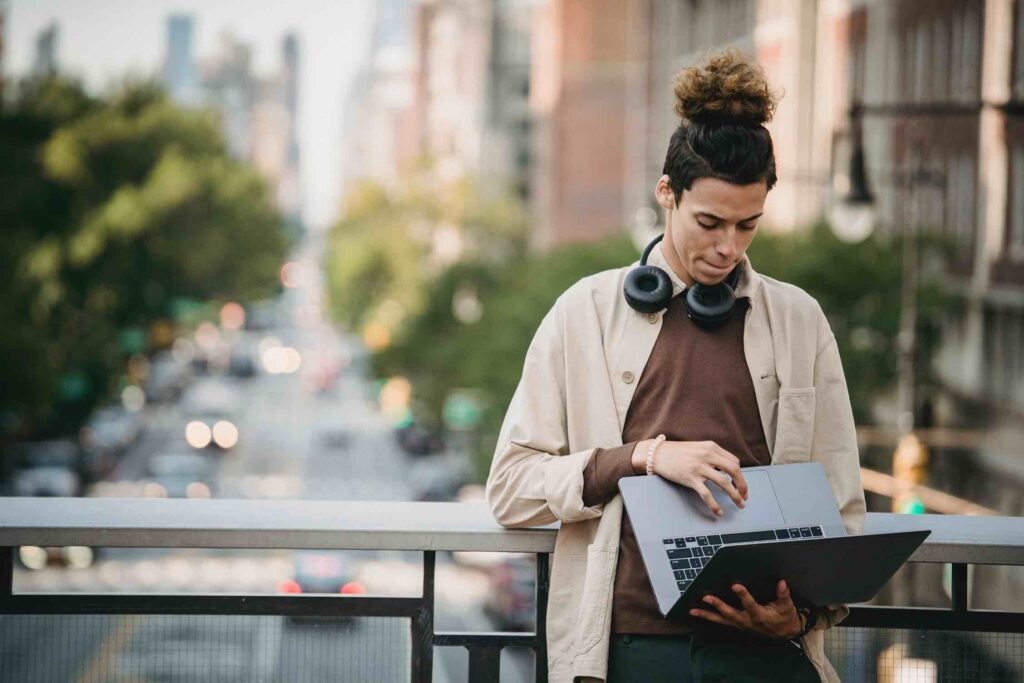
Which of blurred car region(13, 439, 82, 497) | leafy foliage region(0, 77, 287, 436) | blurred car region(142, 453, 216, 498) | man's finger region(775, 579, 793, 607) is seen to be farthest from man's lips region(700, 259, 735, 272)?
blurred car region(142, 453, 216, 498)

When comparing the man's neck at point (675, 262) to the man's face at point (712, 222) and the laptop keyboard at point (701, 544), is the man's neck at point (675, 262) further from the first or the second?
the laptop keyboard at point (701, 544)

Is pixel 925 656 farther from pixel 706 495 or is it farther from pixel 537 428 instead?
pixel 537 428

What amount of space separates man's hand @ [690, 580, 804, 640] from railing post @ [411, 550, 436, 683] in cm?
81

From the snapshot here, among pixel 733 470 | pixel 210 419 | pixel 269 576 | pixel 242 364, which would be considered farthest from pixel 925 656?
pixel 242 364

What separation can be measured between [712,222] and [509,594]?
61.3 ft

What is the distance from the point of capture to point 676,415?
3.00 meters

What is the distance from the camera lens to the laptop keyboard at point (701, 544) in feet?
9.37

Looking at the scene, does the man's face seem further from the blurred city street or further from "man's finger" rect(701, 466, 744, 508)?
the blurred city street

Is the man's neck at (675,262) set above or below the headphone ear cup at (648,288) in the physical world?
above

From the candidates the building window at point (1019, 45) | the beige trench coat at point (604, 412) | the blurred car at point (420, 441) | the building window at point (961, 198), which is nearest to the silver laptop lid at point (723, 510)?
the beige trench coat at point (604, 412)

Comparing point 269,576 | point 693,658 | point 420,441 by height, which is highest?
point 693,658

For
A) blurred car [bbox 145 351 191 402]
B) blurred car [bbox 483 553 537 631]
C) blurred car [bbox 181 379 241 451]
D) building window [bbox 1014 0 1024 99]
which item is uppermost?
building window [bbox 1014 0 1024 99]

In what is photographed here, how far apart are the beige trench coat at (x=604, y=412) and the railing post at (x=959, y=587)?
61cm

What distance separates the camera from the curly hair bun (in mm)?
2891
